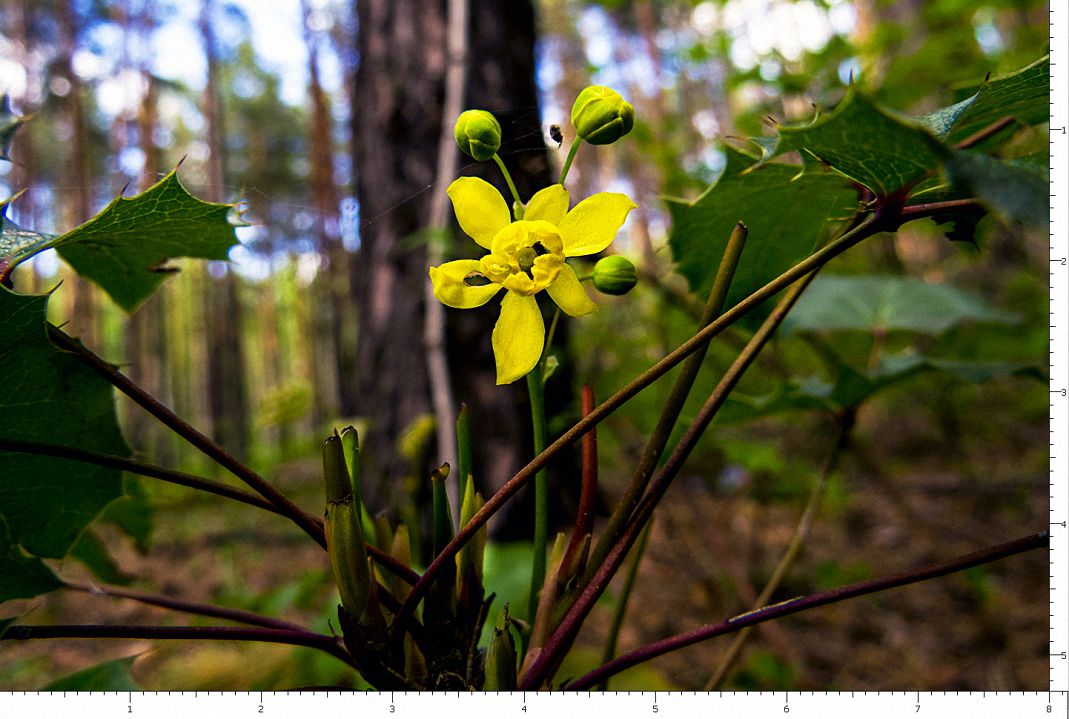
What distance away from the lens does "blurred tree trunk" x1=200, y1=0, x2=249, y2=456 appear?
22.5 feet

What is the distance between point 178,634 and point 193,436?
124 mm

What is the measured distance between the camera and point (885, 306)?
1.12m

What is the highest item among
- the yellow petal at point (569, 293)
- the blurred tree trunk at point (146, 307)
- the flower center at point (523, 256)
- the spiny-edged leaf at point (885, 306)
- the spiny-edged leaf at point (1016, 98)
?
the blurred tree trunk at point (146, 307)

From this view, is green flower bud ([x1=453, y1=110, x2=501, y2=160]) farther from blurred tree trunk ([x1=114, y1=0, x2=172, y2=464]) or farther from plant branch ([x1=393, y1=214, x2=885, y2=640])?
blurred tree trunk ([x1=114, y1=0, x2=172, y2=464])

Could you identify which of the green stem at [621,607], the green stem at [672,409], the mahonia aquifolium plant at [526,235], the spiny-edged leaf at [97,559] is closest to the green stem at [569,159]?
the mahonia aquifolium plant at [526,235]

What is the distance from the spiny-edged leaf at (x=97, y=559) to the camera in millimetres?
679

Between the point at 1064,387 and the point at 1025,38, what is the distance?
1.61m

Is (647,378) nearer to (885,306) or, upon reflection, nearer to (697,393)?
(697,393)

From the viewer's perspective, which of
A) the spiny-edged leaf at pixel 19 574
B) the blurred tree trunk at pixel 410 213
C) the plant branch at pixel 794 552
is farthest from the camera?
the blurred tree trunk at pixel 410 213

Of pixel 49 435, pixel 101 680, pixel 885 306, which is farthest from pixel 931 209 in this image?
pixel 885 306

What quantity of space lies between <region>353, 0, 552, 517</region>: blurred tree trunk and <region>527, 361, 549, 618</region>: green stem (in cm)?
35

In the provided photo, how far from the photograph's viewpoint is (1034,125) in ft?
1.61

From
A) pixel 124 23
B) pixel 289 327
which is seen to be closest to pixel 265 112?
pixel 124 23

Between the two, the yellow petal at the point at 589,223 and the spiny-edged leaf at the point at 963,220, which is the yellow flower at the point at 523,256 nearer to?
the yellow petal at the point at 589,223
